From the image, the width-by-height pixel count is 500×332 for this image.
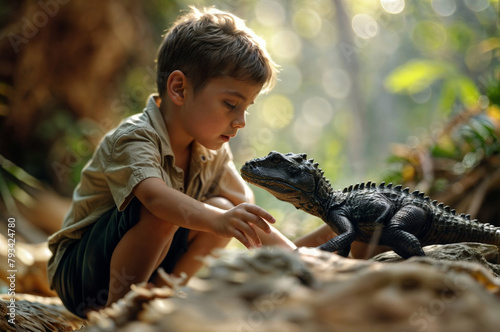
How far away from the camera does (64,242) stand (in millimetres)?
2170

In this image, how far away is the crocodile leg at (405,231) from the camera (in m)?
1.50

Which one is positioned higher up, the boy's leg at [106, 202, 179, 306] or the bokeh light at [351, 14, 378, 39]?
the bokeh light at [351, 14, 378, 39]

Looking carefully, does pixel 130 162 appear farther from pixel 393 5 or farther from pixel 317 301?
pixel 393 5

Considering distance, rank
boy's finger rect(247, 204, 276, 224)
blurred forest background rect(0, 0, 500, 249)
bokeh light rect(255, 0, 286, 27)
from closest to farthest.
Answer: boy's finger rect(247, 204, 276, 224) → blurred forest background rect(0, 0, 500, 249) → bokeh light rect(255, 0, 286, 27)

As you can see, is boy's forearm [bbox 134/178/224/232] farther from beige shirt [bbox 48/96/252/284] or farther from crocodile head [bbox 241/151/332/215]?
crocodile head [bbox 241/151/332/215]

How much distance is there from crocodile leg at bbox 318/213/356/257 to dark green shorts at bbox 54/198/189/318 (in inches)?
32.4

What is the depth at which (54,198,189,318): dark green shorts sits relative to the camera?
1.86m

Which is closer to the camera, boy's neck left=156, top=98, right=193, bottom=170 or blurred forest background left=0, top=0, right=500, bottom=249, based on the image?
boy's neck left=156, top=98, right=193, bottom=170

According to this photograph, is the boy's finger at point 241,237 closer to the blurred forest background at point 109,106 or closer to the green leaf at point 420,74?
the blurred forest background at point 109,106

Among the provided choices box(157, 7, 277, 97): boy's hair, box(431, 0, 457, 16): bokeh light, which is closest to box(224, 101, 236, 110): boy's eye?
box(157, 7, 277, 97): boy's hair

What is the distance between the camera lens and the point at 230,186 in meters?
2.36

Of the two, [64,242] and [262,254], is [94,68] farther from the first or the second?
[262,254]

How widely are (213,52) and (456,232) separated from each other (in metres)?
1.31

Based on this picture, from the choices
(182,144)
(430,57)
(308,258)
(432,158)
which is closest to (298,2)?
(430,57)
